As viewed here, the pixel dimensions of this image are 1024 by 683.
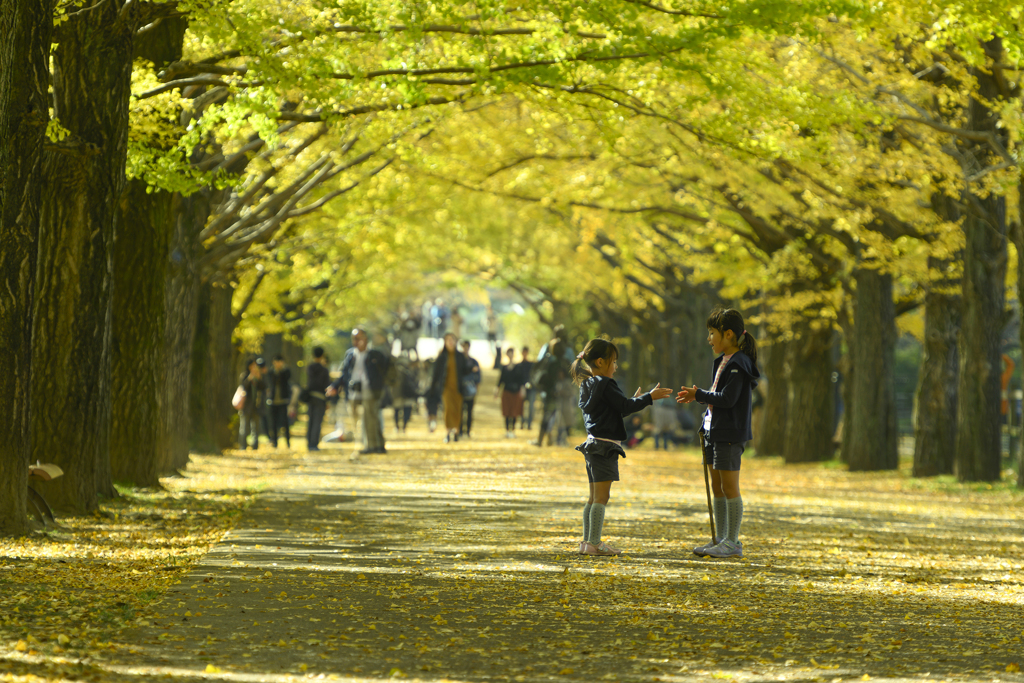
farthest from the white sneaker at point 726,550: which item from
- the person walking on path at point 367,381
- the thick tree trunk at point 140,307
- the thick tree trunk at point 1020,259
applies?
the person walking on path at point 367,381

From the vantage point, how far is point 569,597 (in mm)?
7180

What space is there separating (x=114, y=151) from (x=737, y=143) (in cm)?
624

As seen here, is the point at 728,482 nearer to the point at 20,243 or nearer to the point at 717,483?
the point at 717,483

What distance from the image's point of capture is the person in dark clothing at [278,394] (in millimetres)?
23703

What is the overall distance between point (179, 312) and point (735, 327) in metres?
8.83

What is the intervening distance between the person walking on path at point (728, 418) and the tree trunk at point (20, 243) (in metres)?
4.42

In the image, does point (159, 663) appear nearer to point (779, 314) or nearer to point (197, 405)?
point (197, 405)

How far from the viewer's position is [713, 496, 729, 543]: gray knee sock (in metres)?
9.20

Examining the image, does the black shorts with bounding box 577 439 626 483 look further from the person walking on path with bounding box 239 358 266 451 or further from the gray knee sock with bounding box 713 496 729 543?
the person walking on path with bounding box 239 358 266 451

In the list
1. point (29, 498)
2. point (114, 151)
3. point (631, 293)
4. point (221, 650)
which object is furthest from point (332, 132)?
point (631, 293)

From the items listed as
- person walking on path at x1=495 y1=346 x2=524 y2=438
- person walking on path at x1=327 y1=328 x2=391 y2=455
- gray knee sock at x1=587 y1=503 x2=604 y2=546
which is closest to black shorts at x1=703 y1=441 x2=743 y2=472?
gray knee sock at x1=587 y1=503 x2=604 y2=546

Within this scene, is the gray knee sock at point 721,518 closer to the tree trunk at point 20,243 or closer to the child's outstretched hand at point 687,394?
the child's outstretched hand at point 687,394

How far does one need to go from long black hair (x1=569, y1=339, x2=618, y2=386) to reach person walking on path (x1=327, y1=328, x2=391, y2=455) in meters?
10.6

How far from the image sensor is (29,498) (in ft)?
31.9
